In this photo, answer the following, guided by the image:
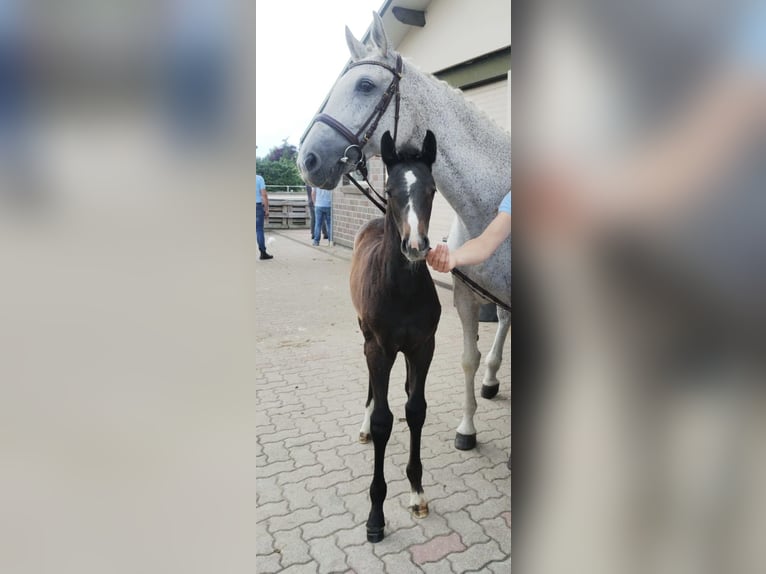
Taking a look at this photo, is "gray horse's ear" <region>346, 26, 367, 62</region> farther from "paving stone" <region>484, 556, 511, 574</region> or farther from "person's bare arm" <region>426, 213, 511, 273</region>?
"paving stone" <region>484, 556, 511, 574</region>

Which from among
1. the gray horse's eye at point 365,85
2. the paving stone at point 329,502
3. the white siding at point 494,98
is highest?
the white siding at point 494,98

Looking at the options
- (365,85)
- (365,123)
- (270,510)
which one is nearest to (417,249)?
(365,123)

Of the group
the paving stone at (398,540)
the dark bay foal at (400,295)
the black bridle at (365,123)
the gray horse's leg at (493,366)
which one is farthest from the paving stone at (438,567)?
the gray horse's leg at (493,366)

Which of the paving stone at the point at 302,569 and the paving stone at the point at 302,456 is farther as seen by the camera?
the paving stone at the point at 302,456

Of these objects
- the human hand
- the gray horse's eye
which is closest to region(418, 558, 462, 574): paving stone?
the human hand

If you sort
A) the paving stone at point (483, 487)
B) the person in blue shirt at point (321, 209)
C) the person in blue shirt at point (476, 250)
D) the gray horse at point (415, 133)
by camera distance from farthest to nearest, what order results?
the person in blue shirt at point (321, 209) < the paving stone at point (483, 487) < the gray horse at point (415, 133) < the person in blue shirt at point (476, 250)

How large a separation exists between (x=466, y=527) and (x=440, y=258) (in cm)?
135

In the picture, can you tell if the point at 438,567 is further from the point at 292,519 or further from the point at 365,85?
the point at 365,85

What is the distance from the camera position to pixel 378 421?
6.70 ft

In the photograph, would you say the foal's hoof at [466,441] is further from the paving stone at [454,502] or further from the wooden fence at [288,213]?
the wooden fence at [288,213]

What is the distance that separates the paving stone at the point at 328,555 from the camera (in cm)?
191
